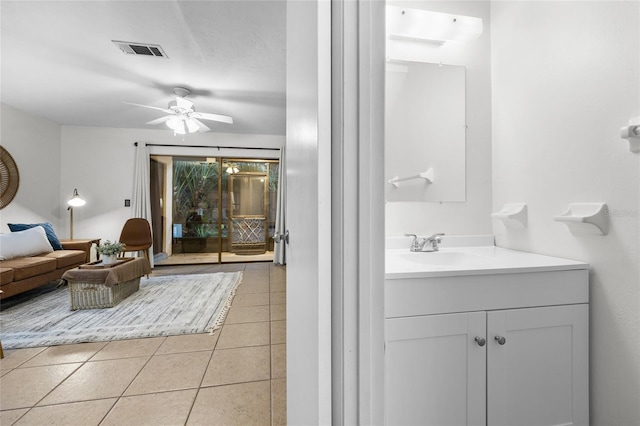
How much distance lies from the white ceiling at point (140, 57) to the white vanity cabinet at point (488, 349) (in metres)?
2.11

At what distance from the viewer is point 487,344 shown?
1.04 m

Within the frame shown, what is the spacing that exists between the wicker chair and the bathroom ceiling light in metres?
4.37

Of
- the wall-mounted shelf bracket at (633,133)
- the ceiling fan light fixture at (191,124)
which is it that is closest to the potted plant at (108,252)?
the ceiling fan light fixture at (191,124)

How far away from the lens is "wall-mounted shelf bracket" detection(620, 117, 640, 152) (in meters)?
1.03

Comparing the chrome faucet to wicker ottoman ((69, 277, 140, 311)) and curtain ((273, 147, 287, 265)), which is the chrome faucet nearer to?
wicker ottoman ((69, 277, 140, 311))

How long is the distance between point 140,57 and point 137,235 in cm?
275

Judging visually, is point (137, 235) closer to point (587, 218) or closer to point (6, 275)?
point (6, 275)

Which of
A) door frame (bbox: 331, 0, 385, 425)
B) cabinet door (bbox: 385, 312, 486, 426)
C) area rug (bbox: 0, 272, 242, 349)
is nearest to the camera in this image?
door frame (bbox: 331, 0, 385, 425)

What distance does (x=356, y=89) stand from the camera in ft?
1.63

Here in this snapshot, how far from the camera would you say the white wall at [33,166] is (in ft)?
12.5

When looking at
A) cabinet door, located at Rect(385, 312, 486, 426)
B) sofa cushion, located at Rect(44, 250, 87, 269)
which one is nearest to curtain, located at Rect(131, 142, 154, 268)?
sofa cushion, located at Rect(44, 250, 87, 269)

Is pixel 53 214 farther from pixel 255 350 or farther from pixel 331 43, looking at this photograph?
pixel 331 43

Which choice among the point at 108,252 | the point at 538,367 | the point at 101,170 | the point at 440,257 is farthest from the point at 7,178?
the point at 538,367

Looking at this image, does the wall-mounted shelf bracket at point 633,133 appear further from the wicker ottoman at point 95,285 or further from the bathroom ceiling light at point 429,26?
the wicker ottoman at point 95,285
